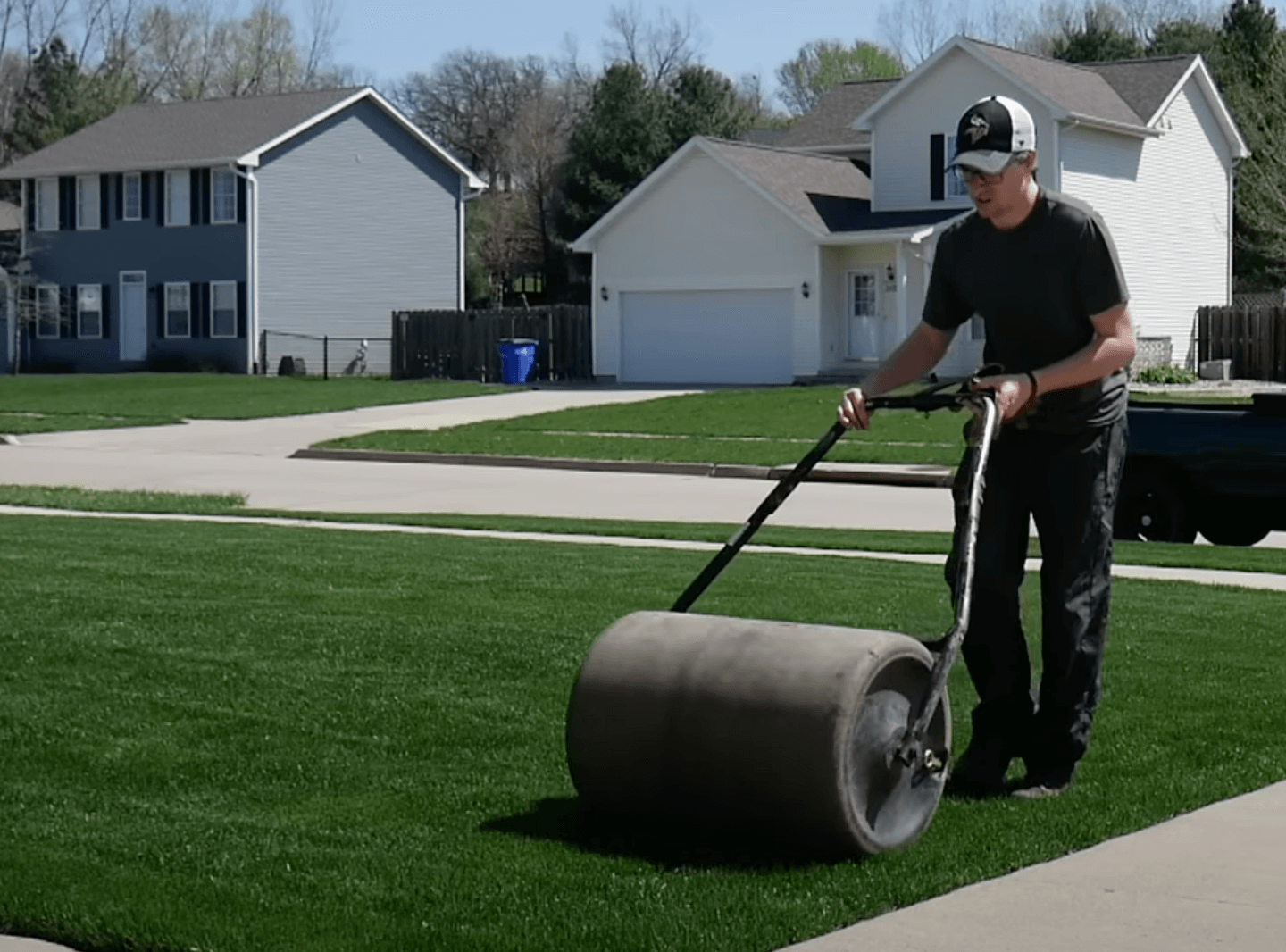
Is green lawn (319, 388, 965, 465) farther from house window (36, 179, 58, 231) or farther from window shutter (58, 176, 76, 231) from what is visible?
house window (36, 179, 58, 231)

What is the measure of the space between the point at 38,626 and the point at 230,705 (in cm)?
213

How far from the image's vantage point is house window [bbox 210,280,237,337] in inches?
2153

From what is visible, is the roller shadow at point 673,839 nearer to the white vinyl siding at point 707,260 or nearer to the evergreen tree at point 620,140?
the white vinyl siding at point 707,260

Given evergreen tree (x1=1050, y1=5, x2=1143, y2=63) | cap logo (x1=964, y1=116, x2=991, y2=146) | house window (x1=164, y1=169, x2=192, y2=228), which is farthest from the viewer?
evergreen tree (x1=1050, y1=5, x2=1143, y2=63)

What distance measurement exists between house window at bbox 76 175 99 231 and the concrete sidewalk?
64.1 feet

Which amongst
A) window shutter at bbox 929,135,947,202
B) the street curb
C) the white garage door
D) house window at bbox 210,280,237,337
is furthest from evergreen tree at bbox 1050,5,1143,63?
the street curb

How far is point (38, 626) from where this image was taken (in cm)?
984

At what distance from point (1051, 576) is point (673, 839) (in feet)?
4.79

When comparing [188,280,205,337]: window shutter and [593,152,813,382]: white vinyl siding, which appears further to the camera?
[188,280,205,337]: window shutter

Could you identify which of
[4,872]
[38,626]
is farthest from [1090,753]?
[38,626]

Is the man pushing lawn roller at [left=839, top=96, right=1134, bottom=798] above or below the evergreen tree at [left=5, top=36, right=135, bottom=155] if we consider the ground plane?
below

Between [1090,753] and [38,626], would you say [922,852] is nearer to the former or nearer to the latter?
[1090,753]

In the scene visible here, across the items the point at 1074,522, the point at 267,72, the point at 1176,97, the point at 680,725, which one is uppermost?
the point at 267,72

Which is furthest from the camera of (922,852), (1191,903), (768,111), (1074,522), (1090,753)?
(768,111)
